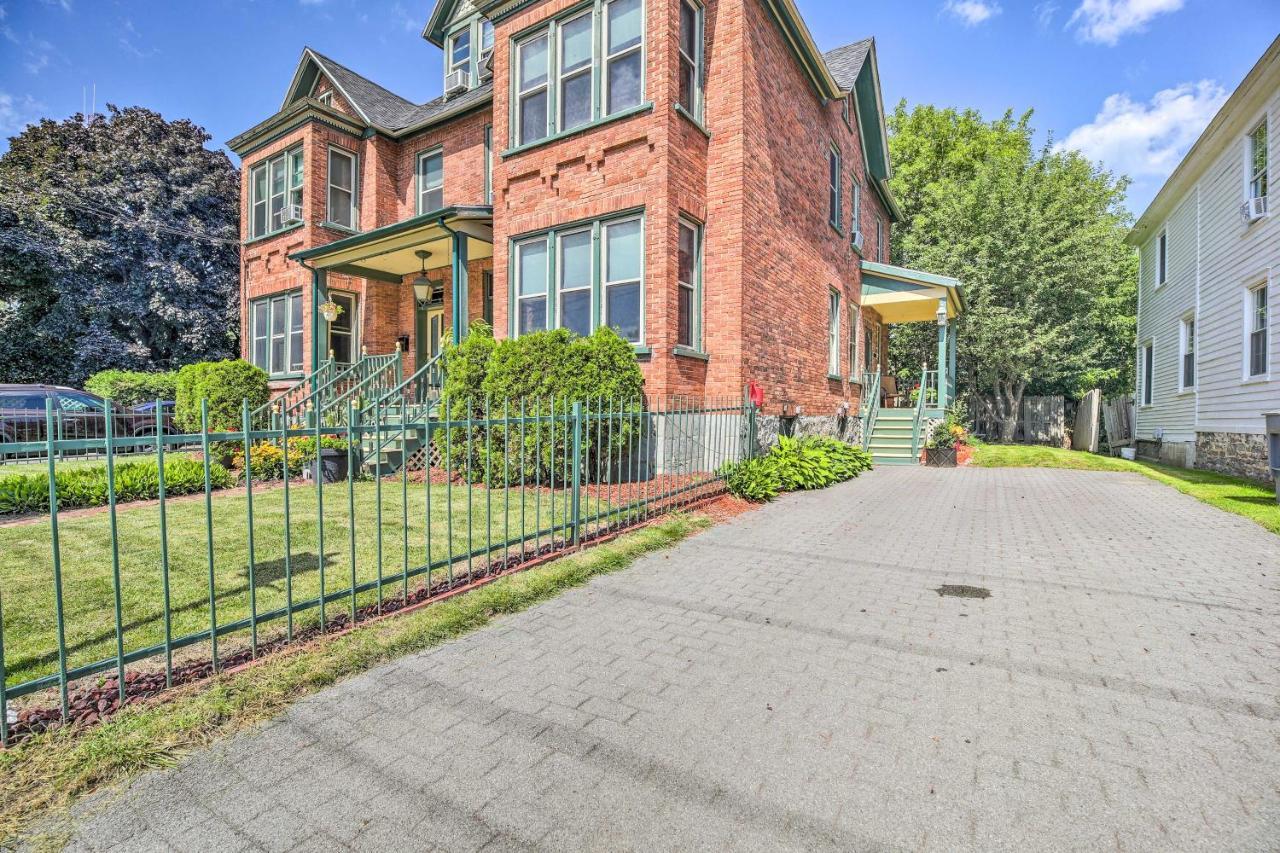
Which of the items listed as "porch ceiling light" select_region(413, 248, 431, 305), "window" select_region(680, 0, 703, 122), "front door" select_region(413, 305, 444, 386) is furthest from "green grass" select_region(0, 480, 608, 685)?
"front door" select_region(413, 305, 444, 386)

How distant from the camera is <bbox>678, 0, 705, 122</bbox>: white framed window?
10.5 meters

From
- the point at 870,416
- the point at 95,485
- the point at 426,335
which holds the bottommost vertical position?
the point at 95,485

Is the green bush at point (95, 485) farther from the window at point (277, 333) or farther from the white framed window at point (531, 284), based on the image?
the window at point (277, 333)

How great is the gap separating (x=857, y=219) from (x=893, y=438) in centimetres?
689

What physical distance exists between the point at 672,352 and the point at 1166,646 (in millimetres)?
7168

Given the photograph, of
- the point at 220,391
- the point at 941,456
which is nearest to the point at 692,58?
the point at 941,456

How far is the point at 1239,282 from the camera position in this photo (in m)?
12.2

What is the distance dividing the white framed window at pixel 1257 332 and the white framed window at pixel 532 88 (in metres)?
13.6

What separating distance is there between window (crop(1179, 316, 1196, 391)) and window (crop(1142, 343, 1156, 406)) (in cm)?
260

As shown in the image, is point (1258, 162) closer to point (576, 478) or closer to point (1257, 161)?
point (1257, 161)

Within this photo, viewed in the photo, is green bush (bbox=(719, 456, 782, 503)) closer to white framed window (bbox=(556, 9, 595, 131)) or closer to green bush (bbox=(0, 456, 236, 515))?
white framed window (bbox=(556, 9, 595, 131))

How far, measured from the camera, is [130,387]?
20891 mm

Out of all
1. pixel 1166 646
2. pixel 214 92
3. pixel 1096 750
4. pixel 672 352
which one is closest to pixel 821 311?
pixel 672 352

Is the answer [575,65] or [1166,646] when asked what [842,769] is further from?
[575,65]
